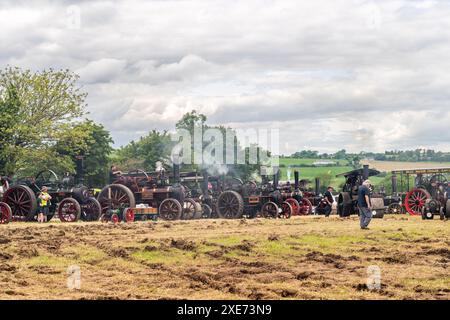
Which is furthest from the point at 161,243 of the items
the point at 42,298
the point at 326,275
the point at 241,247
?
the point at 42,298

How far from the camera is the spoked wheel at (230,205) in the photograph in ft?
115

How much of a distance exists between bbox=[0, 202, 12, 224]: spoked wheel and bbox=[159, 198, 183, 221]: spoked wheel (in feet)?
25.2

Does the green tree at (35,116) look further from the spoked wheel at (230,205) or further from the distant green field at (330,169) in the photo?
the distant green field at (330,169)

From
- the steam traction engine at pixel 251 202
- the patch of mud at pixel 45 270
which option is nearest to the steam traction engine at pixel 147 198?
the steam traction engine at pixel 251 202

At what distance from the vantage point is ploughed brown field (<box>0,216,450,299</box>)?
11.0 meters

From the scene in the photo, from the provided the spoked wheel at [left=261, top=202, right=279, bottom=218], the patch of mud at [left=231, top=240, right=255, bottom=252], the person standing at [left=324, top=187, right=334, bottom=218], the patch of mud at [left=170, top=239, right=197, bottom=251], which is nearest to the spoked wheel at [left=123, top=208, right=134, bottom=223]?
the spoked wheel at [left=261, top=202, right=279, bottom=218]

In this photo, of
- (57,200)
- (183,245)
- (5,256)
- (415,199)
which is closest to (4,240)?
(5,256)

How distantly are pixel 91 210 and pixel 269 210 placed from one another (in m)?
9.07

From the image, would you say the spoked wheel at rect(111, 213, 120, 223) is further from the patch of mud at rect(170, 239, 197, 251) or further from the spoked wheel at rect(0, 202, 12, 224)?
the patch of mud at rect(170, 239, 197, 251)

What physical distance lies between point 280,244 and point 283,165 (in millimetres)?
82117

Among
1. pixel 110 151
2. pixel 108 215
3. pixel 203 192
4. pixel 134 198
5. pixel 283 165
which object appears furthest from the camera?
pixel 283 165

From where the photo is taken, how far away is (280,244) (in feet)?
56.4

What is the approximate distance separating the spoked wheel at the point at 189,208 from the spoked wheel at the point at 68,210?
636cm

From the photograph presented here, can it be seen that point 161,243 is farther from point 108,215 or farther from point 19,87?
point 19,87
